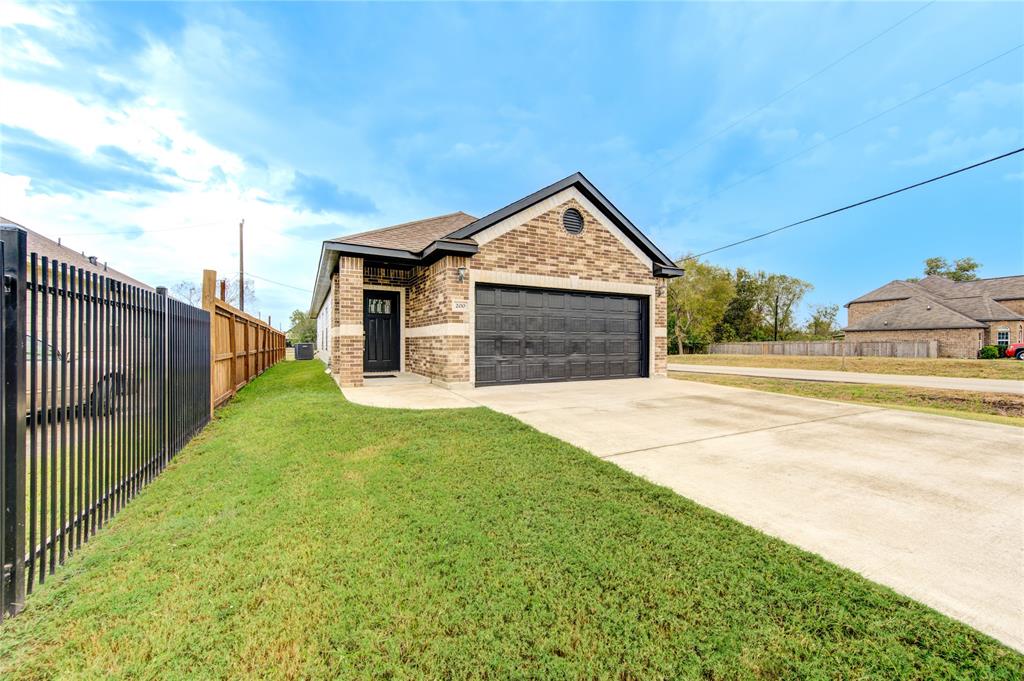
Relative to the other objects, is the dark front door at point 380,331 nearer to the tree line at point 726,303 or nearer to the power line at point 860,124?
the power line at point 860,124

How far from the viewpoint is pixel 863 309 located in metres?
41.2

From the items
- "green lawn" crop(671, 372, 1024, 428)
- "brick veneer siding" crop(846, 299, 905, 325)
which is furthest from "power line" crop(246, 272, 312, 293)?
"brick veneer siding" crop(846, 299, 905, 325)

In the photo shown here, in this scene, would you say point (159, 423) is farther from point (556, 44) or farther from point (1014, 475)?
point (556, 44)

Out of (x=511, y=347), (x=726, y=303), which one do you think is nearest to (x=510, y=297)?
(x=511, y=347)

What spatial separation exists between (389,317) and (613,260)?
24.9ft

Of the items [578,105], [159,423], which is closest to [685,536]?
[159,423]

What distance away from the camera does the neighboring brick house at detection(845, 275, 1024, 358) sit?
30891mm

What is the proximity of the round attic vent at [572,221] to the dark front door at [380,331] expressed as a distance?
5.95m

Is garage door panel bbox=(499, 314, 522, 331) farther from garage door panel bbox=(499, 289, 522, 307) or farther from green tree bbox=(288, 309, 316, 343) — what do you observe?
green tree bbox=(288, 309, 316, 343)

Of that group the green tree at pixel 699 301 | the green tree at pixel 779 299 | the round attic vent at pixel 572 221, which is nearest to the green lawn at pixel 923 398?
the round attic vent at pixel 572 221

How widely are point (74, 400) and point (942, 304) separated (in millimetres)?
52577

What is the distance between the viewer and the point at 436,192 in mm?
29625

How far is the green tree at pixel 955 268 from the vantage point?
163 feet

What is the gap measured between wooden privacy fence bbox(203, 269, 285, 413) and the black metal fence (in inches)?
98.5
